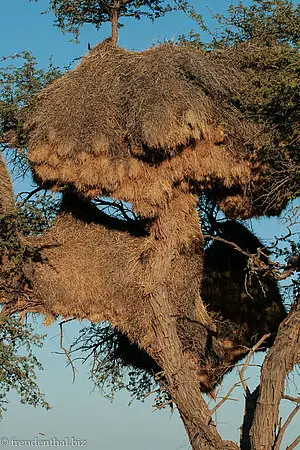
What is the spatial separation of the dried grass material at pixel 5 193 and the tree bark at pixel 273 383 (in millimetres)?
4514

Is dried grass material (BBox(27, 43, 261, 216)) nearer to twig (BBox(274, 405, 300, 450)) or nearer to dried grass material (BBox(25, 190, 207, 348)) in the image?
dried grass material (BBox(25, 190, 207, 348))

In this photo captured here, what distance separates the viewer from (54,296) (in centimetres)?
1370

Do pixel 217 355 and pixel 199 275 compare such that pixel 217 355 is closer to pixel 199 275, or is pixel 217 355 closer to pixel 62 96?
pixel 199 275

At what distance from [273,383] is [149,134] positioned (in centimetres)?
388

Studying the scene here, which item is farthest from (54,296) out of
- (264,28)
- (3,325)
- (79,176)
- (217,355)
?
(264,28)

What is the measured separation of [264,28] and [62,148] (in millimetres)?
3988

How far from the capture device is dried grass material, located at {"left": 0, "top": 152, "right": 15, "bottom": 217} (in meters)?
13.4


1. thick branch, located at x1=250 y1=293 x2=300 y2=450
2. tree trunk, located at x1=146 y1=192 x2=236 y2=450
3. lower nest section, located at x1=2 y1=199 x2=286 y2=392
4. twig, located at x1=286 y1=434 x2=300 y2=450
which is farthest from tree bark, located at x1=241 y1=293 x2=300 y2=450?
lower nest section, located at x1=2 y1=199 x2=286 y2=392

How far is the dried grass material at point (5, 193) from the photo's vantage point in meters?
13.4

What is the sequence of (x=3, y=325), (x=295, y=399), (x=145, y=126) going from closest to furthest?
(x=295, y=399)
(x=145, y=126)
(x=3, y=325)

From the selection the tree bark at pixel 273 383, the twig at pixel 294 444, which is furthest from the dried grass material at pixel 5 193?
the twig at pixel 294 444

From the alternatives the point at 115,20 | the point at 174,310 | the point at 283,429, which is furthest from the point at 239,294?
the point at 115,20

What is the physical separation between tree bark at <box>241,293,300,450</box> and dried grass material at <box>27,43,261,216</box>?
2794mm

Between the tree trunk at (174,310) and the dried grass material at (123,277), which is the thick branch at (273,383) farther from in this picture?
the dried grass material at (123,277)
